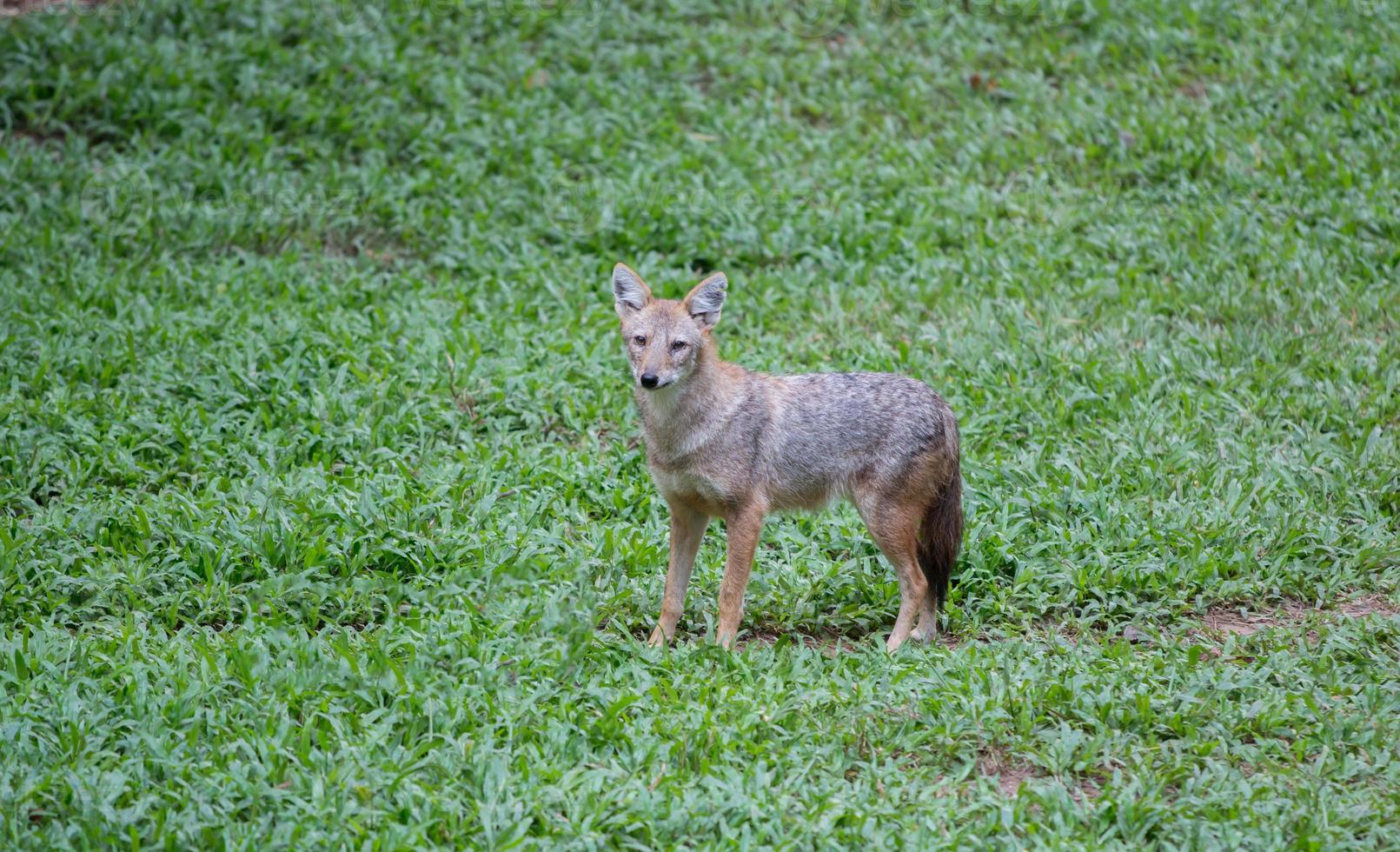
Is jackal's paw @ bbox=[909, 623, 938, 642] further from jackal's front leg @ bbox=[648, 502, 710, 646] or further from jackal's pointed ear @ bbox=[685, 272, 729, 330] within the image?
jackal's pointed ear @ bbox=[685, 272, 729, 330]

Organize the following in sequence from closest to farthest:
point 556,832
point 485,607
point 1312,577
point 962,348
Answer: point 556,832, point 485,607, point 1312,577, point 962,348

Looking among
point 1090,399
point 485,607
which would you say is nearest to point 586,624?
point 485,607

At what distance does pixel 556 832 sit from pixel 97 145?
27.9 feet

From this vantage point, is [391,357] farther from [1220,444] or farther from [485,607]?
[1220,444]

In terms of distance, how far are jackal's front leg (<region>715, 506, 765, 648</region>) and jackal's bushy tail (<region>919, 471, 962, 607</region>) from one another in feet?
2.86

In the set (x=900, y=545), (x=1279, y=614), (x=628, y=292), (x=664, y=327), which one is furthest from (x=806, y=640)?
(x=1279, y=614)

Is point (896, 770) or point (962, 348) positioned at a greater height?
point (962, 348)

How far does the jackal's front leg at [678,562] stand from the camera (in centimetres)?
626

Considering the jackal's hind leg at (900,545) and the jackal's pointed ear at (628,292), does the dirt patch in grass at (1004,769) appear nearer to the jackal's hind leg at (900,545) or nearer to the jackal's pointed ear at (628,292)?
the jackal's hind leg at (900,545)

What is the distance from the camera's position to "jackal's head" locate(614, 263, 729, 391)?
6.07 m

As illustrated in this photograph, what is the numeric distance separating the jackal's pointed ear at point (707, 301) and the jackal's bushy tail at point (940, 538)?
1422 mm

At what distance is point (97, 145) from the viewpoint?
1081cm

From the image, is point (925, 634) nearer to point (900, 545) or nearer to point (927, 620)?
point (927, 620)

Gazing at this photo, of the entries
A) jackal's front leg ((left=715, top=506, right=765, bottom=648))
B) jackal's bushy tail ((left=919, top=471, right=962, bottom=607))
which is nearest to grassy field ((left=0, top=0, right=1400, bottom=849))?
jackal's front leg ((left=715, top=506, right=765, bottom=648))
